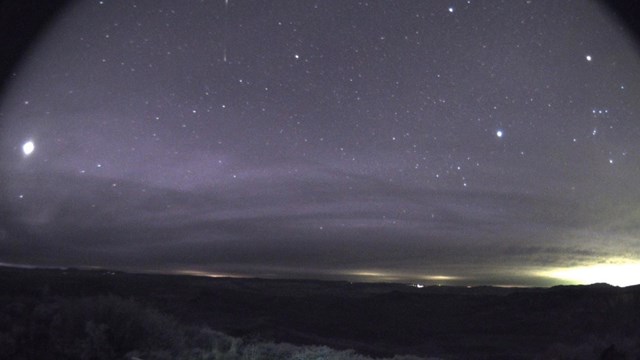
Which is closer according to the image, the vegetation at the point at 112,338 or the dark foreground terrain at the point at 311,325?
the vegetation at the point at 112,338

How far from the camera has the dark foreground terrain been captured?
14938 mm

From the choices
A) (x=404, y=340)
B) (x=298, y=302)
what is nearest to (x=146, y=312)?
(x=404, y=340)

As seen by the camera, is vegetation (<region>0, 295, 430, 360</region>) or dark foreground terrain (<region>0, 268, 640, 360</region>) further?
dark foreground terrain (<region>0, 268, 640, 360</region>)

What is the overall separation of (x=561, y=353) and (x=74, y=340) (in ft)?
40.6

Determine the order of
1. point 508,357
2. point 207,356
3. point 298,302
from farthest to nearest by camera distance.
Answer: point 298,302, point 508,357, point 207,356

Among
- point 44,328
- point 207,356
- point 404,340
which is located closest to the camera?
point 207,356

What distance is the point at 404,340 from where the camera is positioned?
3812 centimetres

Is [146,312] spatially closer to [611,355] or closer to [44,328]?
[44,328]

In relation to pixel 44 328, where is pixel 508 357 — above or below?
below

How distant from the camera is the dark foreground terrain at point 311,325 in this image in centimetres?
1494

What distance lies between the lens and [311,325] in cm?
4434

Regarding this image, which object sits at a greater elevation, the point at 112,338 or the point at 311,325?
the point at 112,338

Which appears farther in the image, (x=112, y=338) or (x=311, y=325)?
(x=311, y=325)

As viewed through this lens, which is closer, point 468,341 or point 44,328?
point 44,328
